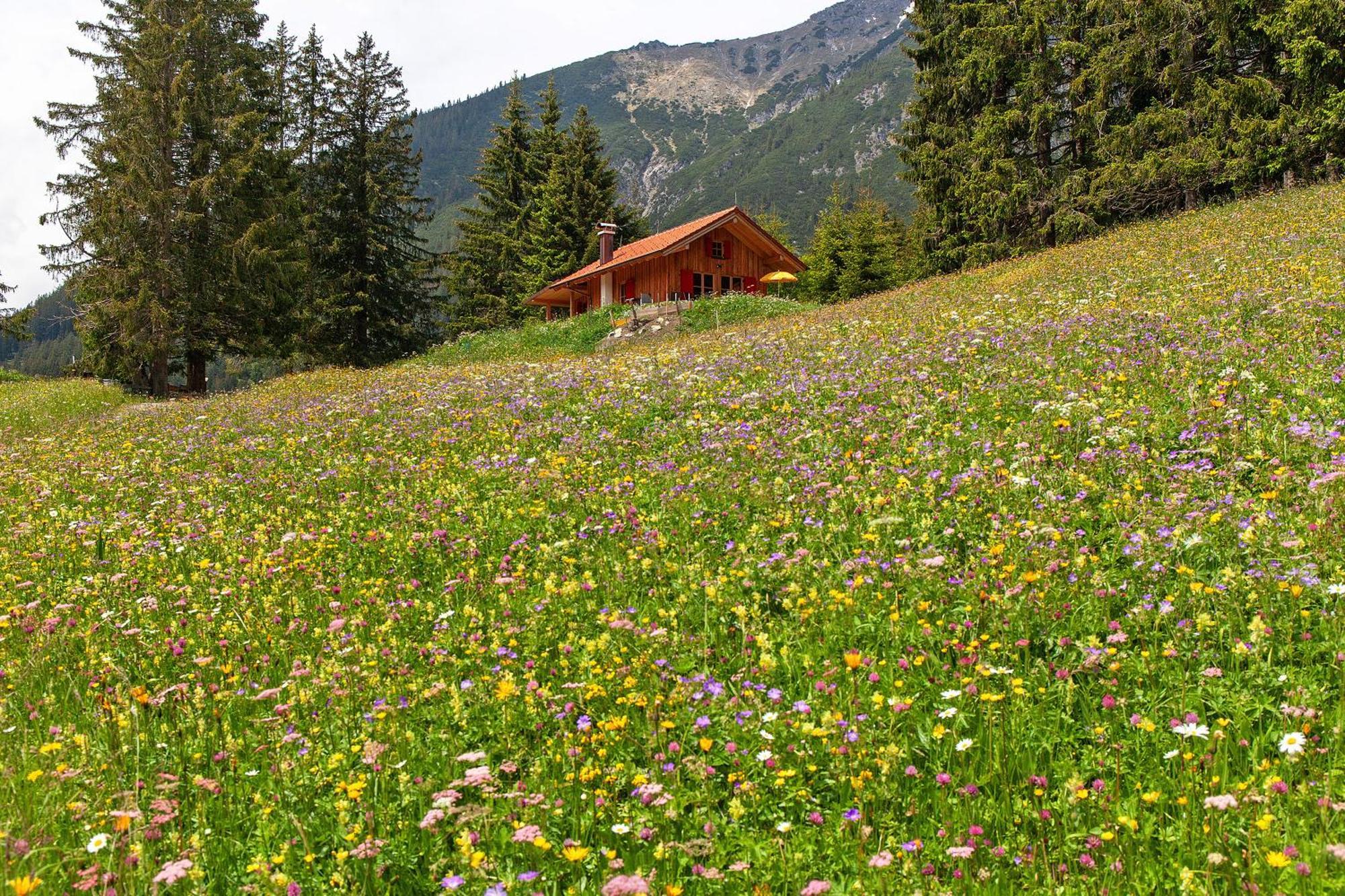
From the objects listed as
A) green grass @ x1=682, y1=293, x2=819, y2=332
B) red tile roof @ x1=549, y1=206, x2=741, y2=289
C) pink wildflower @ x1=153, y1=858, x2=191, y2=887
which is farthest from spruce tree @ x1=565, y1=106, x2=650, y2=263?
pink wildflower @ x1=153, y1=858, x2=191, y2=887

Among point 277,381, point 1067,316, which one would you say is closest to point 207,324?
point 277,381

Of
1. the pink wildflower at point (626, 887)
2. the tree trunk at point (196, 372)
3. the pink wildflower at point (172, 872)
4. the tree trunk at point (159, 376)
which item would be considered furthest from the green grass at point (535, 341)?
the pink wildflower at point (626, 887)

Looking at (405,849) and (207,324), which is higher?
(207,324)

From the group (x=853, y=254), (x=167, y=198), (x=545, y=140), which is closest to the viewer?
(x=167, y=198)

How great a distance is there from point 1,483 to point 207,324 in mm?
25432

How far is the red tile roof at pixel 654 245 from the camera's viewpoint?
129 ft

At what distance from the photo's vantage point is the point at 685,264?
40.9m

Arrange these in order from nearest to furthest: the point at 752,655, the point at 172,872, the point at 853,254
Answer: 1. the point at 172,872
2. the point at 752,655
3. the point at 853,254

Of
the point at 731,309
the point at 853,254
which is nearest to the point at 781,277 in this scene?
the point at 731,309

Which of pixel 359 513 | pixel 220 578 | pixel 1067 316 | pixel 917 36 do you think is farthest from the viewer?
pixel 917 36

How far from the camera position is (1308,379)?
661 centimetres

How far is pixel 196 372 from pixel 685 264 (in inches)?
953

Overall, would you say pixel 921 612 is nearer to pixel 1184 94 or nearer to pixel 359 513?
pixel 359 513

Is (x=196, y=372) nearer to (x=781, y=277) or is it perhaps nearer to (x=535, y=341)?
(x=535, y=341)
